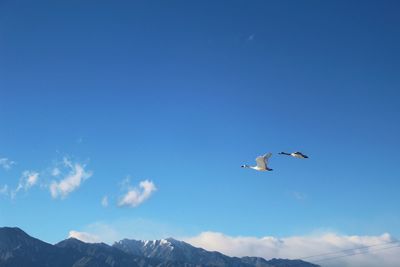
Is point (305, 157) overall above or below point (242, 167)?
below

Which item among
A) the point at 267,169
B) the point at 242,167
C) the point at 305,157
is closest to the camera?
the point at 305,157

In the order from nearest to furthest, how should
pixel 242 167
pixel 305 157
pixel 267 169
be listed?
pixel 305 157, pixel 267 169, pixel 242 167

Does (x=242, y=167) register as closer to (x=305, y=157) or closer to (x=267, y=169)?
(x=267, y=169)

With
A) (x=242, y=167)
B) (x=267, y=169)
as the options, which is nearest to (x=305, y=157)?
(x=267, y=169)

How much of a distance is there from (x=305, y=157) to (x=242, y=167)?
21.3 m

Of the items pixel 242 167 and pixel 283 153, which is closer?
pixel 283 153

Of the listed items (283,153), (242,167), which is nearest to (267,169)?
(283,153)

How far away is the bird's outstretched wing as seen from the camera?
6912 cm

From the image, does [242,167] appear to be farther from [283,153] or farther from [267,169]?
[283,153]

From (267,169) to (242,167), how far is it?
454 inches

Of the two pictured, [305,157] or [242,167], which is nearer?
[305,157]

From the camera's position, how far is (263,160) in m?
71.2

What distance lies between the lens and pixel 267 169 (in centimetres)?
7375

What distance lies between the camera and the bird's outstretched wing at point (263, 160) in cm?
6912
